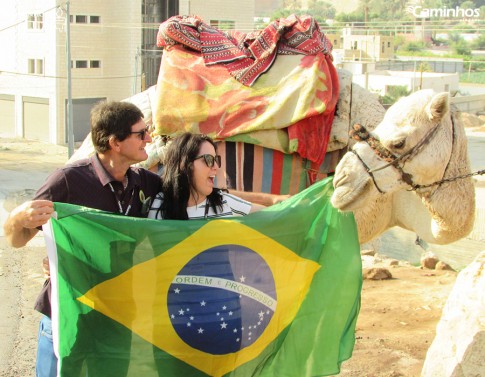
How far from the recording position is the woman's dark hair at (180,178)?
3783 millimetres

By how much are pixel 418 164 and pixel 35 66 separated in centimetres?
3271

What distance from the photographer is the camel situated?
14.0 ft

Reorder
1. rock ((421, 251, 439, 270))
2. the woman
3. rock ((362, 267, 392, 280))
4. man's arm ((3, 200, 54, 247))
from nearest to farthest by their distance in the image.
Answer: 1. man's arm ((3, 200, 54, 247))
2. the woman
3. rock ((362, 267, 392, 280))
4. rock ((421, 251, 439, 270))

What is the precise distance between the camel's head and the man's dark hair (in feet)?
3.84

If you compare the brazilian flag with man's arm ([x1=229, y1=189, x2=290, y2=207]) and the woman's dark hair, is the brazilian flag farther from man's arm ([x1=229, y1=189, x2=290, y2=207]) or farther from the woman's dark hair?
man's arm ([x1=229, y1=189, x2=290, y2=207])

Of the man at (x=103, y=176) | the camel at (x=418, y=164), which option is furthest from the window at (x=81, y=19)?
the man at (x=103, y=176)

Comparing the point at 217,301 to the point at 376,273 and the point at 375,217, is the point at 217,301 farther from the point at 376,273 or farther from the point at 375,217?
the point at 376,273

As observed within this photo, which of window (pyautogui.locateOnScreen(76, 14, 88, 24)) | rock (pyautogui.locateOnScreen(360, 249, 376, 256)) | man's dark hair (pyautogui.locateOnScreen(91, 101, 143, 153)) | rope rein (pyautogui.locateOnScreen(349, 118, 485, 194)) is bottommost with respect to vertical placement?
rock (pyautogui.locateOnScreen(360, 249, 376, 256))

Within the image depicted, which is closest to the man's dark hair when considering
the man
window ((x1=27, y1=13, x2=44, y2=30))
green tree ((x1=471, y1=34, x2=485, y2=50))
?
the man

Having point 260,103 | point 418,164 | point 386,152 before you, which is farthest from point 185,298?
point 260,103

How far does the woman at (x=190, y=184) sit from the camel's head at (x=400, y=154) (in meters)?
0.70

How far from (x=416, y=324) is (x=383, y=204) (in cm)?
245

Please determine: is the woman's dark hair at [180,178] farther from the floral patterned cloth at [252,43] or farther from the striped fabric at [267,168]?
the floral patterned cloth at [252,43]

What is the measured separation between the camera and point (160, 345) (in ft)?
12.6
